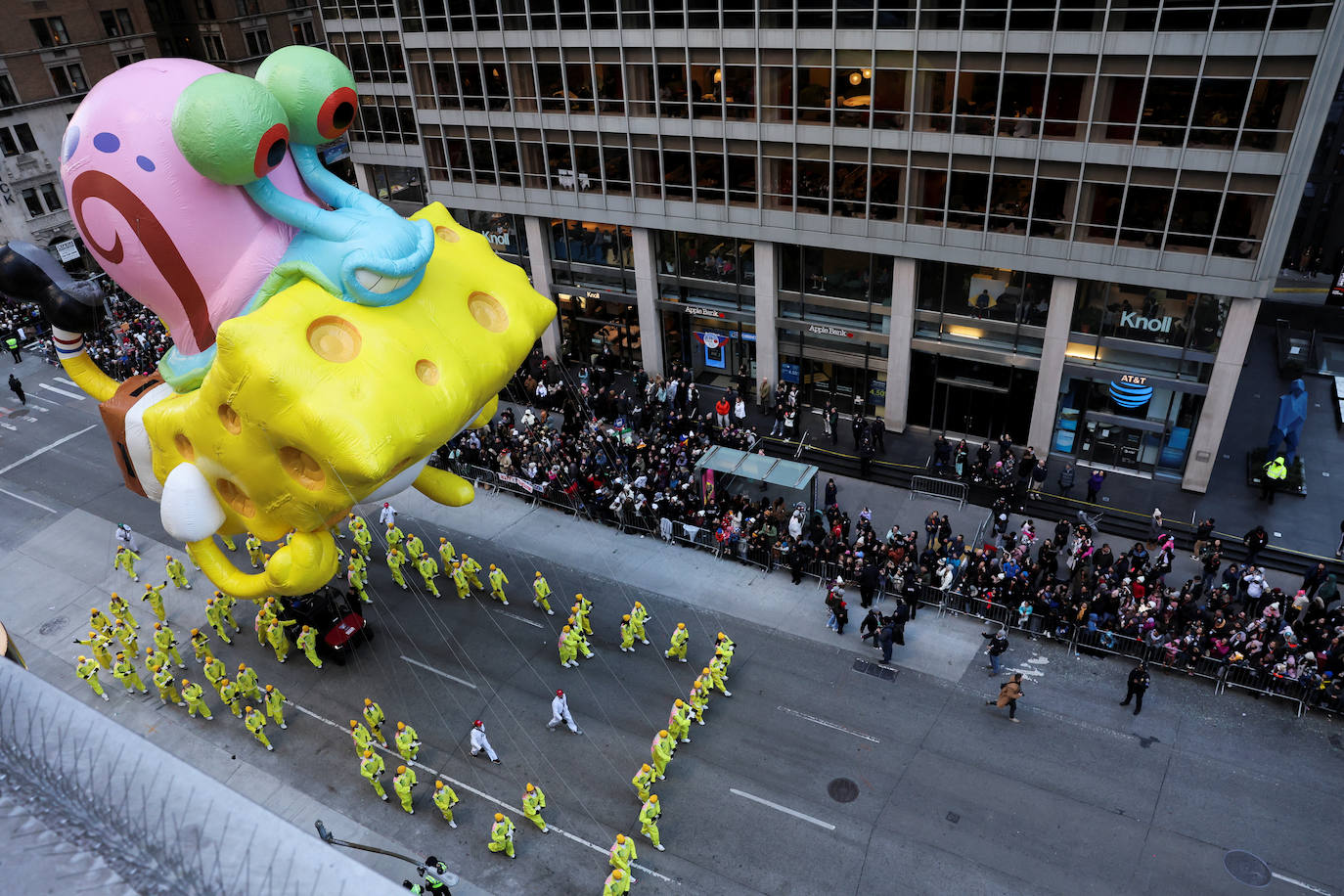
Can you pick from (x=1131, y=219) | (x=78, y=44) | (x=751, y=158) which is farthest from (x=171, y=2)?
(x=1131, y=219)

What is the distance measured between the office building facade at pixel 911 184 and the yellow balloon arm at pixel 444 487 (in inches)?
597

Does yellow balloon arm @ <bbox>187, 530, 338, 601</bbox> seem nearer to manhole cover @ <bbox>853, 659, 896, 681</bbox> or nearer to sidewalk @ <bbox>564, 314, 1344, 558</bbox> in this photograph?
manhole cover @ <bbox>853, 659, 896, 681</bbox>

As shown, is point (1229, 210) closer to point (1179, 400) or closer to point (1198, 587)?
point (1179, 400)

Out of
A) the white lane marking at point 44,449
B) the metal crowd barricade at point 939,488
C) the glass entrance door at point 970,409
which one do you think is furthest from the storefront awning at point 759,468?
the white lane marking at point 44,449

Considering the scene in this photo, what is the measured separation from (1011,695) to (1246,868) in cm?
478

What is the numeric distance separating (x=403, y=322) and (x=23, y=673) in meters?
12.2

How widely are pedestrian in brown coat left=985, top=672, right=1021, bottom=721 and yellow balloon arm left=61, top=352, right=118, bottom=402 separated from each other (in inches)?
763

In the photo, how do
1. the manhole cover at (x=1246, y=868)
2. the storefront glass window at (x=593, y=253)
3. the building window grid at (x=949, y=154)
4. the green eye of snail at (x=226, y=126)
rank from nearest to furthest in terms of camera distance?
the green eye of snail at (x=226, y=126)
the manhole cover at (x=1246, y=868)
the building window grid at (x=949, y=154)
the storefront glass window at (x=593, y=253)

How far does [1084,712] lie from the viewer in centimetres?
1994

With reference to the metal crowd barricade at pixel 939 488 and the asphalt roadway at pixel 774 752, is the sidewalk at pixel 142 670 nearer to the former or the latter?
the asphalt roadway at pixel 774 752

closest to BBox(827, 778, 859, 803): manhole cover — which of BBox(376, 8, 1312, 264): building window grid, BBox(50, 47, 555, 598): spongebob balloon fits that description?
BBox(50, 47, 555, 598): spongebob balloon

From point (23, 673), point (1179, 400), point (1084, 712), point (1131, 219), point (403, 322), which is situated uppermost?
point (23, 673)

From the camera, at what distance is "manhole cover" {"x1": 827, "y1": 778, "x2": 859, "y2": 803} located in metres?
18.2

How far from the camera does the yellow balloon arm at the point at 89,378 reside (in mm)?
19375
